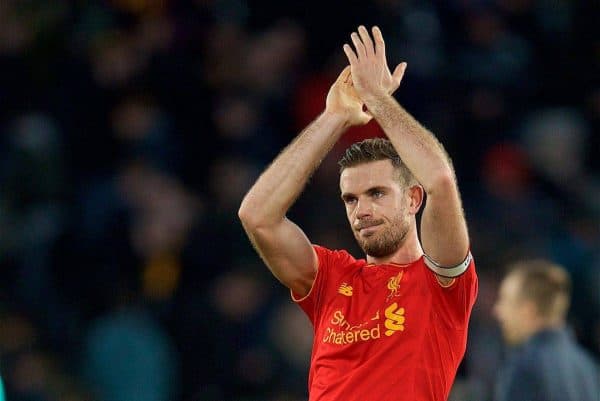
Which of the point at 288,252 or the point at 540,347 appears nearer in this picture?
the point at 288,252

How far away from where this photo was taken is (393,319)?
4.31 meters

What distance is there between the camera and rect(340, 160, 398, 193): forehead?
4469mm

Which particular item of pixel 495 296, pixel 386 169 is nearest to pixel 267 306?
pixel 495 296

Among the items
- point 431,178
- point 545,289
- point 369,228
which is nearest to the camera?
point 431,178

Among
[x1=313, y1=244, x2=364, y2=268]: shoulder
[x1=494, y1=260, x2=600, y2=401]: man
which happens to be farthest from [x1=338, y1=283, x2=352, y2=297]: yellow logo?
[x1=494, y1=260, x2=600, y2=401]: man

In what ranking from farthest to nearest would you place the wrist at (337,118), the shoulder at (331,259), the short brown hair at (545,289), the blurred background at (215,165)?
the blurred background at (215,165)
the short brown hair at (545,289)
the shoulder at (331,259)
the wrist at (337,118)

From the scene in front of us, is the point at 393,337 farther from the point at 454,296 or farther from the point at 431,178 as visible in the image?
the point at 431,178

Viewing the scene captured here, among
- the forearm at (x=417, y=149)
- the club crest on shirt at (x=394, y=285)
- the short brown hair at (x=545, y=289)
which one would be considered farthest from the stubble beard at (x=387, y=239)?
the short brown hair at (x=545, y=289)

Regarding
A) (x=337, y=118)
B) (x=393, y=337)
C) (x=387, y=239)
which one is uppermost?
(x=337, y=118)

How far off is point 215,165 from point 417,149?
416cm

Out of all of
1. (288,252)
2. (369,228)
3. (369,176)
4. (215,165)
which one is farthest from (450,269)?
(215,165)

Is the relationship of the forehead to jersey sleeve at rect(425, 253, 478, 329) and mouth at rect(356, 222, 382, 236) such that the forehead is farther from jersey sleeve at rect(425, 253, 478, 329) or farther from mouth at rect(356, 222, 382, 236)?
jersey sleeve at rect(425, 253, 478, 329)

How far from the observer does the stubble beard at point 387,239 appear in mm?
4457

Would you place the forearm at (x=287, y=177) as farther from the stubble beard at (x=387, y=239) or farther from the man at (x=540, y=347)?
the man at (x=540, y=347)
